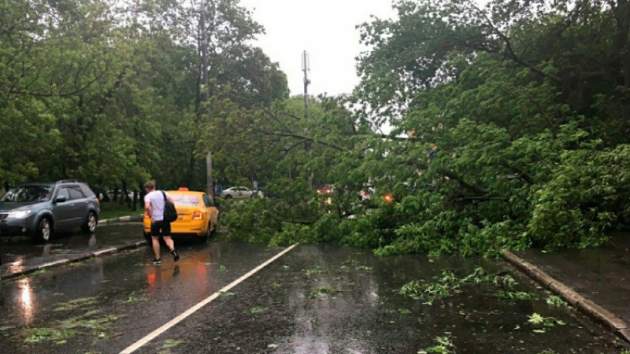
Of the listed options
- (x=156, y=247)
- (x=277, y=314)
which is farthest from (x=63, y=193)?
(x=277, y=314)

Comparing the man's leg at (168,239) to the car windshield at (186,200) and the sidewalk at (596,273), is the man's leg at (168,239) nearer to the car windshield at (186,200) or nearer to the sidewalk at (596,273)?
the car windshield at (186,200)

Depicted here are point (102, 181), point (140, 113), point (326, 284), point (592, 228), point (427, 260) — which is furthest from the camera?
point (140, 113)

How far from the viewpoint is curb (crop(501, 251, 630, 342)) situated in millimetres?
6539

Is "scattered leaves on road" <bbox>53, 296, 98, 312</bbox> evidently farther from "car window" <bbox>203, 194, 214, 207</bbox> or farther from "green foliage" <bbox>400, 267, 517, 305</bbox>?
"car window" <bbox>203, 194, 214, 207</bbox>

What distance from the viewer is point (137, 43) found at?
92.2ft

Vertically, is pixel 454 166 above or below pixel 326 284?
above

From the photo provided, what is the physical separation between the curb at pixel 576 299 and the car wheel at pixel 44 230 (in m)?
12.9

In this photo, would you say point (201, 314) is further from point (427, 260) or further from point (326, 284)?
point (427, 260)

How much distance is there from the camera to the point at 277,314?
25.6ft

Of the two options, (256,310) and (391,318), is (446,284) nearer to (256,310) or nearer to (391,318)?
(391,318)

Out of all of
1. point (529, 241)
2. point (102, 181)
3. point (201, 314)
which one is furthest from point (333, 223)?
point (102, 181)

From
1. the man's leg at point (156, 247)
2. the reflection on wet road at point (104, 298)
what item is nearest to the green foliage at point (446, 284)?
the reflection on wet road at point (104, 298)

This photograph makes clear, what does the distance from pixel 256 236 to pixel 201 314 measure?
1038 centimetres

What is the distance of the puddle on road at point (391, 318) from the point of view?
6242mm
